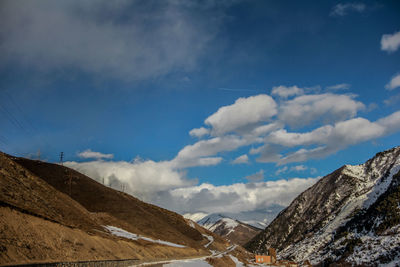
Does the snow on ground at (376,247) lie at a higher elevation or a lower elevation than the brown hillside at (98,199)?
lower

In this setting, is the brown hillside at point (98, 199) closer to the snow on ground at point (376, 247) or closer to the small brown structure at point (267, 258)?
the small brown structure at point (267, 258)

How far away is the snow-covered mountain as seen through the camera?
76.4 metres

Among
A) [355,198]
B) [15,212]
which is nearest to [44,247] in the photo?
[15,212]

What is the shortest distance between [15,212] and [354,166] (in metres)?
177

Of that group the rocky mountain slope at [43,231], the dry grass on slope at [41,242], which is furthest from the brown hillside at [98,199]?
the dry grass on slope at [41,242]

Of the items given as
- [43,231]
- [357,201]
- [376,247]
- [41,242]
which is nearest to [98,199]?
[376,247]

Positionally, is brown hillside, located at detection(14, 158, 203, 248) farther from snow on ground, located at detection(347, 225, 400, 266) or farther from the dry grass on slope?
the dry grass on slope

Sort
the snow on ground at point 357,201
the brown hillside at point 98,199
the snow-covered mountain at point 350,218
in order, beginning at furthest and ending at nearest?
the snow on ground at point 357,201 → the brown hillside at point 98,199 → the snow-covered mountain at point 350,218

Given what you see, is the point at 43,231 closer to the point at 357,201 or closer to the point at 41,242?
the point at 41,242

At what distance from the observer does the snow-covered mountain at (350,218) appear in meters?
76.4

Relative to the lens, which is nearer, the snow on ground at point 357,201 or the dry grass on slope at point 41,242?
the dry grass on slope at point 41,242

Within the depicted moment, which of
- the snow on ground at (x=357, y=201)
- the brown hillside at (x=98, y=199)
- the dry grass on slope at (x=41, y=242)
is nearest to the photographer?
the dry grass on slope at (x=41, y=242)

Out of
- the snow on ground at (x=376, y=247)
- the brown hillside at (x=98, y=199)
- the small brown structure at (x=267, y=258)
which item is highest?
the brown hillside at (x=98, y=199)

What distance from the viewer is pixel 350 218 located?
122 metres
